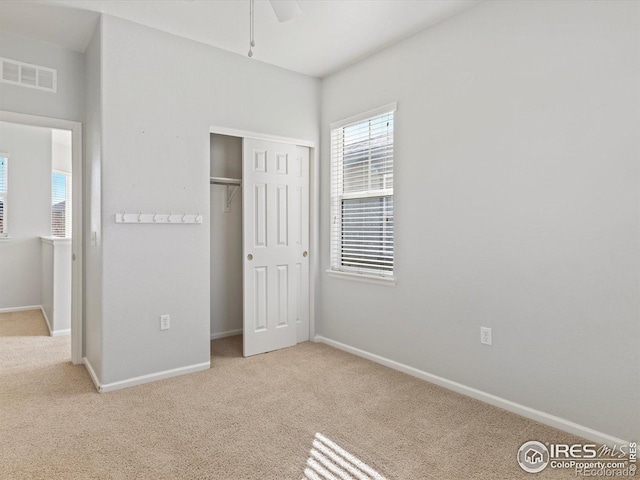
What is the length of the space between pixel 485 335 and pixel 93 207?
310 centimetres

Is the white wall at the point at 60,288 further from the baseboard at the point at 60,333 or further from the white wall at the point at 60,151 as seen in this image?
the white wall at the point at 60,151

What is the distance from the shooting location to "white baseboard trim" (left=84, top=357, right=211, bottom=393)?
2.83m

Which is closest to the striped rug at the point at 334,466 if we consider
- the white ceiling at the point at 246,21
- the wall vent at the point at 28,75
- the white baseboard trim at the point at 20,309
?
the white ceiling at the point at 246,21

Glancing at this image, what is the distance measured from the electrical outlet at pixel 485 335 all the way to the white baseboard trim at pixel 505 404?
0.35m

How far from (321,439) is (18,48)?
3655 mm

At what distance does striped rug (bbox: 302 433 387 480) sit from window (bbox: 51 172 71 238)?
5730mm

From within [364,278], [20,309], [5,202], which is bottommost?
[20,309]

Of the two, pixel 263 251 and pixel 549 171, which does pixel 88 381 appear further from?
pixel 549 171

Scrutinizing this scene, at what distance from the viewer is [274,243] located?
12.4 feet

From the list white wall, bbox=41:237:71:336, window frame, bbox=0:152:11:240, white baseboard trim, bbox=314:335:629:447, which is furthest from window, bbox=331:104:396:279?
window frame, bbox=0:152:11:240

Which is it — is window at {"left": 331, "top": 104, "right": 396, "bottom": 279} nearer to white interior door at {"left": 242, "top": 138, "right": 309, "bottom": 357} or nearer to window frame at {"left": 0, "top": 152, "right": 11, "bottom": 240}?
white interior door at {"left": 242, "top": 138, "right": 309, "bottom": 357}

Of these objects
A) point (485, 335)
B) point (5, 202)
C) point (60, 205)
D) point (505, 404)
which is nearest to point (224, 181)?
point (485, 335)

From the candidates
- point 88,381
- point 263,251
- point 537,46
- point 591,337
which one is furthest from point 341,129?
point 88,381

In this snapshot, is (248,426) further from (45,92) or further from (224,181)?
(45,92)
